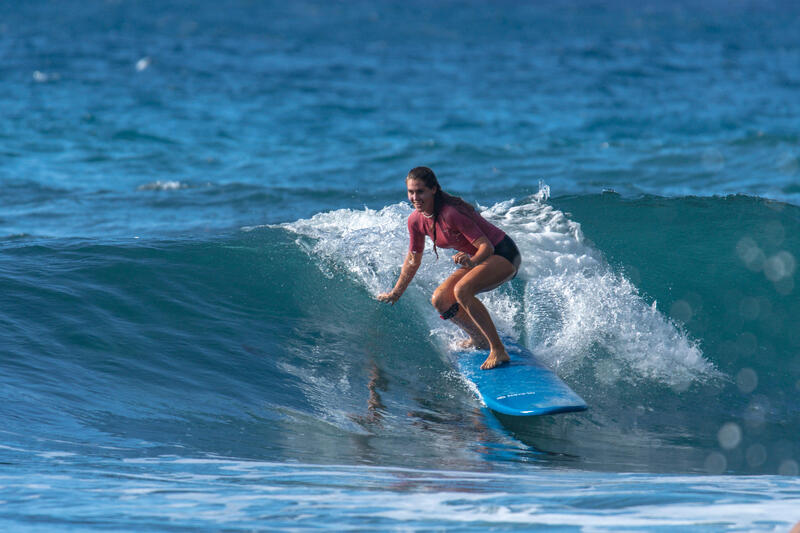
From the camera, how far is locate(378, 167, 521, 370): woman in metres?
6.55

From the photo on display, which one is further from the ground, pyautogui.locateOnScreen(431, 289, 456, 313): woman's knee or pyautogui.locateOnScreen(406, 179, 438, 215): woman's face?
pyautogui.locateOnScreen(406, 179, 438, 215): woman's face

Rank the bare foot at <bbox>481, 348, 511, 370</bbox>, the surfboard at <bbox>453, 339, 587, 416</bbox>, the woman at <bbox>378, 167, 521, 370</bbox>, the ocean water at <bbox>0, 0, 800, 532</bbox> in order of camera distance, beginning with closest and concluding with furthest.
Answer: the ocean water at <bbox>0, 0, 800, 532</bbox> < the surfboard at <bbox>453, 339, 587, 416</bbox> < the woman at <bbox>378, 167, 521, 370</bbox> < the bare foot at <bbox>481, 348, 511, 370</bbox>

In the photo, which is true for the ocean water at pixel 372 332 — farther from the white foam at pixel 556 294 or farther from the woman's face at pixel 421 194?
the woman's face at pixel 421 194

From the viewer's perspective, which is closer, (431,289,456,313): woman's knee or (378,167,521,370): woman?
(378,167,521,370): woman

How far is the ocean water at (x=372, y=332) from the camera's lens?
4613mm

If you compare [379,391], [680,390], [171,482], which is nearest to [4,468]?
[171,482]

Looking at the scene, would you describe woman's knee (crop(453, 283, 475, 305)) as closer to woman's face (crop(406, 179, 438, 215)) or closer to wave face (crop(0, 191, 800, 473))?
woman's face (crop(406, 179, 438, 215))

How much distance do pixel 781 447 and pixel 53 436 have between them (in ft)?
17.2

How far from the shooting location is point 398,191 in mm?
14516

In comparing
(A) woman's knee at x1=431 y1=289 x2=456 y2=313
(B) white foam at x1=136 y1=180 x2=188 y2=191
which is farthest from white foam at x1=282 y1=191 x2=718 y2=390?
(B) white foam at x1=136 y1=180 x2=188 y2=191

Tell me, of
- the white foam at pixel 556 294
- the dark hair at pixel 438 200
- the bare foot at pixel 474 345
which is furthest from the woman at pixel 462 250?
the white foam at pixel 556 294

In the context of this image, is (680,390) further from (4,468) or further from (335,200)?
(335,200)

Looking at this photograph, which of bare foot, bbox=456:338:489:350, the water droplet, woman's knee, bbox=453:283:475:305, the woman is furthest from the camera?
the water droplet

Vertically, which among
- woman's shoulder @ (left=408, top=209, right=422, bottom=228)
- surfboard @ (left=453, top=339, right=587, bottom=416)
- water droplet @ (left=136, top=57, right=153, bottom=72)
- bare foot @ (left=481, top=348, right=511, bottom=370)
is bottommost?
surfboard @ (left=453, top=339, right=587, bottom=416)
